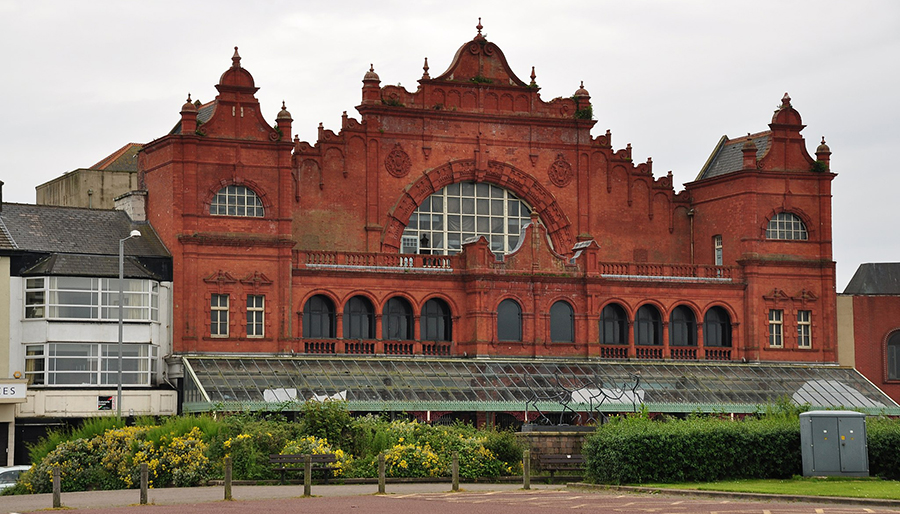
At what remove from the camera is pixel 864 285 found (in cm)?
7569

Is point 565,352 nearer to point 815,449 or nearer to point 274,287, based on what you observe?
point 274,287

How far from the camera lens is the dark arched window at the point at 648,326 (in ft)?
226

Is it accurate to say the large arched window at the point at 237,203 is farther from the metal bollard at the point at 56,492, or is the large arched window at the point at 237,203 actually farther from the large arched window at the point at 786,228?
the metal bollard at the point at 56,492

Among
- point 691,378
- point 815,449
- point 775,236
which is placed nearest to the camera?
point 815,449

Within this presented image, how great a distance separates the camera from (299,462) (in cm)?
4241

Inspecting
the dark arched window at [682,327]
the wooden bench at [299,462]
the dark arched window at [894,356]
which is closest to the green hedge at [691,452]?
the wooden bench at [299,462]

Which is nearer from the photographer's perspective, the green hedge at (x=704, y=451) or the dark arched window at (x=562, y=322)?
the green hedge at (x=704, y=451)

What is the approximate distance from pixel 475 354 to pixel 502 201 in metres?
8.66

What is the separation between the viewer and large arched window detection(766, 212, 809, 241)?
7094 centimetres

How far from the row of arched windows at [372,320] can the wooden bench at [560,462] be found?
68.0 ft

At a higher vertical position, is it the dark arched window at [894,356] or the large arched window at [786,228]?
the large arched window at [786,228]

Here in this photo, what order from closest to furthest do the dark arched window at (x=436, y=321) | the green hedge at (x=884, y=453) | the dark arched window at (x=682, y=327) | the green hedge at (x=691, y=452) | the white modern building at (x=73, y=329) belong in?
the green hedge at (x=691, y=452) < the green hedge at (x=884, y=453) < the white modern building at (x=73, y=329) < the dark arched window at (x=436, y=321) < the dark arched window at (x=682, y=327)

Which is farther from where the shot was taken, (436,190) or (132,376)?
(436,190)

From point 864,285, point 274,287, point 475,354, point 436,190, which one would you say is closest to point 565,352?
point 475,354
